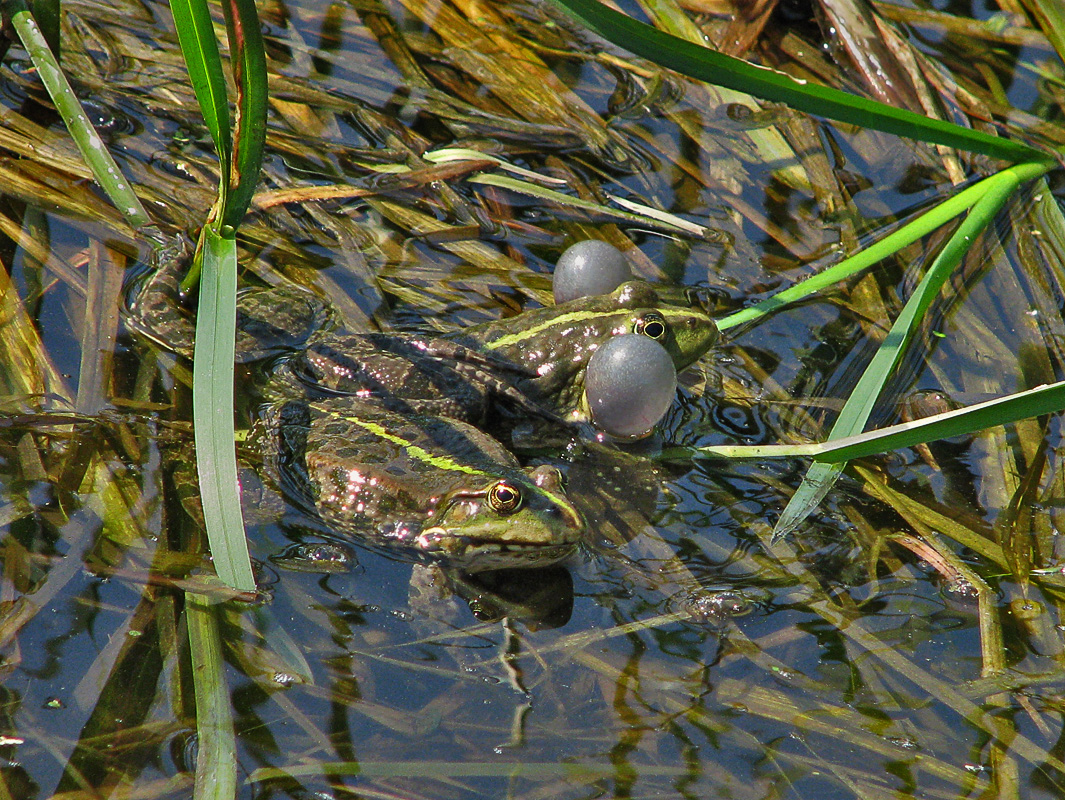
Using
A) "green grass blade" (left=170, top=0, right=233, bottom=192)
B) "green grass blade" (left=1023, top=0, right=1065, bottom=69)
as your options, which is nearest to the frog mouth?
"green grass blade" (left=170, top=0, right=233, bottom=192)

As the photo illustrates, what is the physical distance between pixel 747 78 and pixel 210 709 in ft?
9.42

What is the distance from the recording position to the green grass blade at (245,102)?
128 inches

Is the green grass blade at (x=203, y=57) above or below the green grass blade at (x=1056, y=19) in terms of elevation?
below

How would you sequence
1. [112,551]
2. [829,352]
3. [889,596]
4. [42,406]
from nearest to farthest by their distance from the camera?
[112,551] < [889,596] < [42,406] < [829,352]

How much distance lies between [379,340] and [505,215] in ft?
4.60

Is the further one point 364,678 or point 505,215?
point 505,215

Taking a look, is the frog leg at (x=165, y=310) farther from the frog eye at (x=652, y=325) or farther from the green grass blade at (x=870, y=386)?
the green grass blade at (x=870, y=386)

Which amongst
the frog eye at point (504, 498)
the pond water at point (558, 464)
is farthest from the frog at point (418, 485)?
the pond water at point (558, 464)

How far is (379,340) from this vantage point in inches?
174

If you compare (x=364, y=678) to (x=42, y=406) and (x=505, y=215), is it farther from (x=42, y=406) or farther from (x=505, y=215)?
(x=505, y=215)

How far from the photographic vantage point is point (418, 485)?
3.76m

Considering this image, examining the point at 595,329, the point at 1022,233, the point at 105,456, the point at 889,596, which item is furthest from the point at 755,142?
the point at 105,456

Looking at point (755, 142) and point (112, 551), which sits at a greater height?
point (755, 142)

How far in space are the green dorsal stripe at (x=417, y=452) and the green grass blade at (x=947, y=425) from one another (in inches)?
52.1
